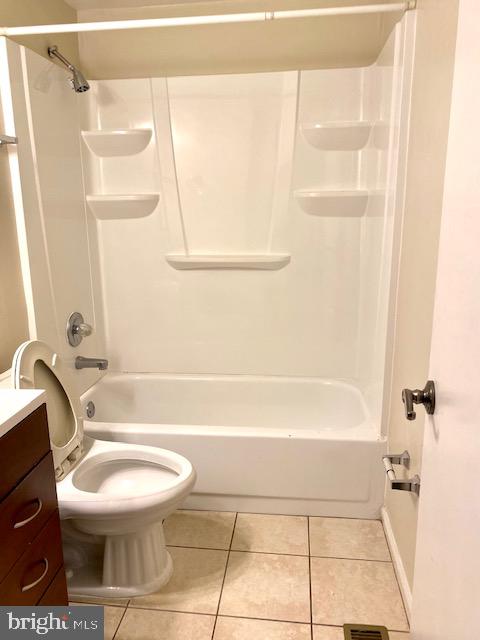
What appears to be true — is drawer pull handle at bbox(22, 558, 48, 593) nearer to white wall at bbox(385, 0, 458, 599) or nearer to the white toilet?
the white toilet

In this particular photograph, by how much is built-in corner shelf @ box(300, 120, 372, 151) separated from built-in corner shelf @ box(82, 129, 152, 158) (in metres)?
0.83

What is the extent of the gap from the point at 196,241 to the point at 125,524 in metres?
1.51

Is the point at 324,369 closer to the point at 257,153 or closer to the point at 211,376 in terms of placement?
the point at 211,376

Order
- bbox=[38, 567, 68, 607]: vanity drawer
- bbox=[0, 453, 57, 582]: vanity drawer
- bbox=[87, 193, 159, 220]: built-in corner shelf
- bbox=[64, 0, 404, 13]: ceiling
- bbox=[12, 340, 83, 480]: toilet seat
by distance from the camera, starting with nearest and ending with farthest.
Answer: bbox=[0, 453, 57, 582]: vanity drawer
bbox=[38, 567, 68, 607]: vanity drawer
bbox=[12, 340, 83, 480]: toilet seat
bbox=[64, 0, 404, 13]: ceiling
bbox=[87, 193, 159, 220]: built-in corner shelf

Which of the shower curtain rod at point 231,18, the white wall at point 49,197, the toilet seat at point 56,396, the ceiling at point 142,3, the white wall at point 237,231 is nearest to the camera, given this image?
the toilet seat at point 56,396

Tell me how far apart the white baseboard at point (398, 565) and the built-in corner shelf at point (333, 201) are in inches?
56.5

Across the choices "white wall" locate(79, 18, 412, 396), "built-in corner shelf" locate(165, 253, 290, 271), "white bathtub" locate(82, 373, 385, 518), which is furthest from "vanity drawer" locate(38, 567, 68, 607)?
"built-in corner shelf" locate(165, 253, 290, 271)

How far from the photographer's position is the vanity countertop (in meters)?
1.04

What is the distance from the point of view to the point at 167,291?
2.66m

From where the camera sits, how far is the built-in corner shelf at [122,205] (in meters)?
2.50

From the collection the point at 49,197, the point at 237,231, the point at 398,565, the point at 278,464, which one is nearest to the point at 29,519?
the point at 278,464

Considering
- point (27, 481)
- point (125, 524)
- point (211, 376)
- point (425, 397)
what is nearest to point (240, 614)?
point (125, 524)

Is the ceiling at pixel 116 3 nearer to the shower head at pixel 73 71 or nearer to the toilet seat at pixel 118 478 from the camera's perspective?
the shower head at pixel 73 71

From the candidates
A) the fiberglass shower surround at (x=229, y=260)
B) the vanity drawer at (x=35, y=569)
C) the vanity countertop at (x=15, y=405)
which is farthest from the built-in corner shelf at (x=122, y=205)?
the vanity drawer at (x=35, y=569)
